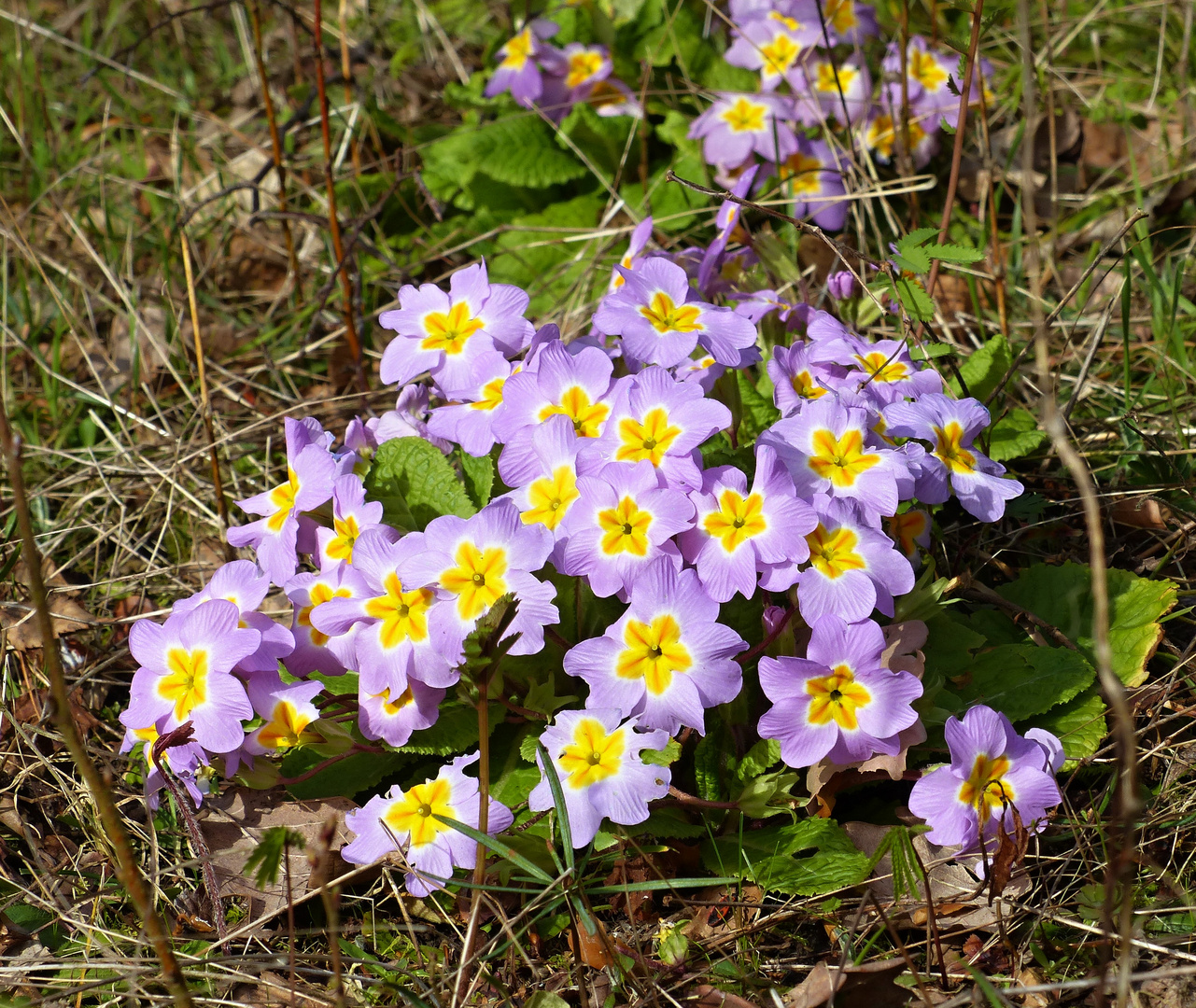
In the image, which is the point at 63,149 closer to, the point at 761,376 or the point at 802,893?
the point at 761,376

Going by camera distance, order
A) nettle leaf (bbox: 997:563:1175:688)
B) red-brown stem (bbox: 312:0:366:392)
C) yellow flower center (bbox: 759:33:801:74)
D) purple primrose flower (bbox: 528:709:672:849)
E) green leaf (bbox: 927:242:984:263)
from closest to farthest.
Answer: purple primrose flower (bbox: 528:709:672:849) → green leaf (bbox: 927:242:984:263) → nettle leaf (bbox: 997:563:1175:688) → red-brown stem (bbox: 312:0:366:392) → yellow flower center (bbox: 759:33:801:74)

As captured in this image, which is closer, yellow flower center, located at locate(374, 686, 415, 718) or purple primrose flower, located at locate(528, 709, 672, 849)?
purple primrose flower, located at locate(528, 709, 672, 849)

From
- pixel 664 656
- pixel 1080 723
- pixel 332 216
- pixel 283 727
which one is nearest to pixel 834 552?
pixel 664 656

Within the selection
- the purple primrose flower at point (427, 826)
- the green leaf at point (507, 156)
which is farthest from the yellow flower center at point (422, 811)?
the green leaf at point (507, 156)

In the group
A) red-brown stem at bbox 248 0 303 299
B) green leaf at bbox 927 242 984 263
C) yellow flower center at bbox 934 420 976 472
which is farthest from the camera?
red-brown stem at bbox 248 0 303 299

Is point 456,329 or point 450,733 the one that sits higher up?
point 456,329

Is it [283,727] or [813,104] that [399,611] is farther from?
[813,104]

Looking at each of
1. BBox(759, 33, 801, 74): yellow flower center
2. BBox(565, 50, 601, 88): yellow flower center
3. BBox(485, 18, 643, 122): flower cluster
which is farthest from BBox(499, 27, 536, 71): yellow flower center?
BBox(759, 33, 801, 74): yellow flower center

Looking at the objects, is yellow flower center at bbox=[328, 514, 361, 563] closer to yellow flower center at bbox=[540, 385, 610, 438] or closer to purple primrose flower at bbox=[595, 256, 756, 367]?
yellow flower center at bbox=[540, 385, 610, 438]
